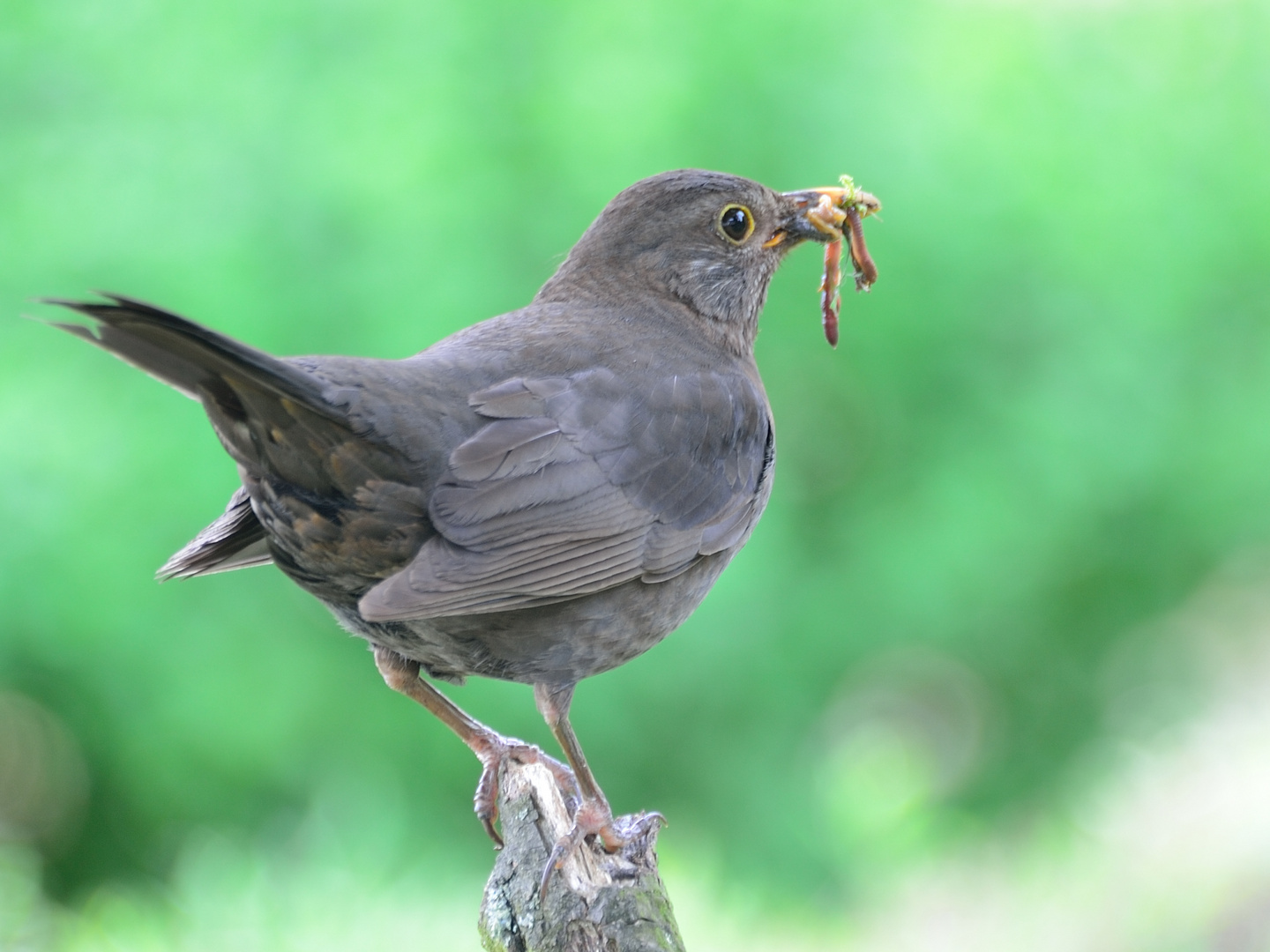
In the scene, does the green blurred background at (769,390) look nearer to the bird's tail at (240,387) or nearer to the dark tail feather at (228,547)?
the dark tail feather at (228,547)

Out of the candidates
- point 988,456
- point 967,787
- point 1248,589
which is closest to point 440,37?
point 988,456

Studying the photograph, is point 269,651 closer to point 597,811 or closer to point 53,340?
point 53,340

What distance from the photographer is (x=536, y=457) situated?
3.46m

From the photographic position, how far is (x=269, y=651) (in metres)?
5.75

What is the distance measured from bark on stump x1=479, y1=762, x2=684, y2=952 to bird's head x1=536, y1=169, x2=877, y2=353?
1608 millimetres

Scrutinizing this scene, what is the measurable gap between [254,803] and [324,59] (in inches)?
146

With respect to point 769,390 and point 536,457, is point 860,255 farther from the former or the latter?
point 769,390

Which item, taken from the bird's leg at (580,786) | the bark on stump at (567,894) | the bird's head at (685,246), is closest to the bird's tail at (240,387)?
the bird's leg at (580,786)

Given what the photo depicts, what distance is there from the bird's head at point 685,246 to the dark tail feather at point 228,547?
127cm

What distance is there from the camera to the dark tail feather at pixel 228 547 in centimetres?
362

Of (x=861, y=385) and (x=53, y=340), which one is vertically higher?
(x=53, y=340)

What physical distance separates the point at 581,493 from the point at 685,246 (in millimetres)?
1154

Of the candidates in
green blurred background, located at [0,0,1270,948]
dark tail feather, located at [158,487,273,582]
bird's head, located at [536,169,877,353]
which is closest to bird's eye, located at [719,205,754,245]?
bird's head, located at [536,169,877,353]

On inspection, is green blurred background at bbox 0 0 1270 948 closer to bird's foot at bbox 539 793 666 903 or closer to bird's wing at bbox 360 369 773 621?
bird's foot at bbox 539 793 666 903
